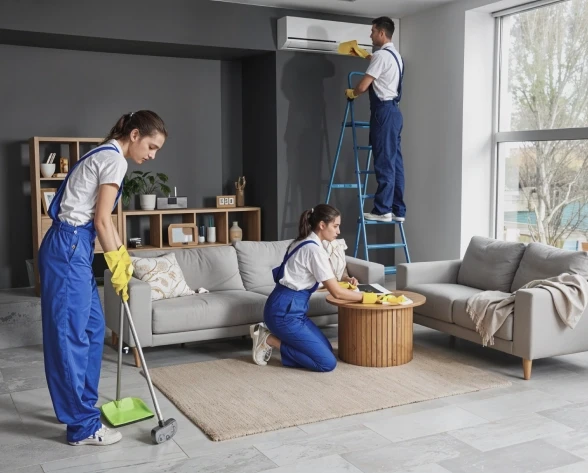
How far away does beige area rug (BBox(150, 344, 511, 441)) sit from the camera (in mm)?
4027

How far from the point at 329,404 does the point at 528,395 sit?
124 cm

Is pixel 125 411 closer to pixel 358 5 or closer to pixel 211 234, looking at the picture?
pixel 211 234

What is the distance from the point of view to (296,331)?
4.86 metres

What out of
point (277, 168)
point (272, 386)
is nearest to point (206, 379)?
point (272, 386)

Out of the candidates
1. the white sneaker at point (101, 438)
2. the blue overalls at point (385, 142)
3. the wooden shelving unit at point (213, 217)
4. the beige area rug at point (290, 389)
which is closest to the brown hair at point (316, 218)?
the beige area rug at point (290, 389)

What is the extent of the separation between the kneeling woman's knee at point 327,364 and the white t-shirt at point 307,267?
501 millimetres

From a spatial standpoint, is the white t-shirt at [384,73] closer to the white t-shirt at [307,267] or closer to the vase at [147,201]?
the white t-shirt at [307,267]

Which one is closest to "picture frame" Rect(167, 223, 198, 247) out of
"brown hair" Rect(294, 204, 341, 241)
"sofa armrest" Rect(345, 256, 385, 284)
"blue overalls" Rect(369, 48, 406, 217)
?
"blue overalls" Rect(369, 48, 406, 217)

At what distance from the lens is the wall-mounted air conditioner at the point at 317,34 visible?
6988 mm

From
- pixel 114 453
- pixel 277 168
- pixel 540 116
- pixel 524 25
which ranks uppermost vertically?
pixel 524 25

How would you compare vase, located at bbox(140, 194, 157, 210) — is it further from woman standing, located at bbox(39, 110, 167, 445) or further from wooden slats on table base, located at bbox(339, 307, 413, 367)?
woman standing, located at bbox(39, 110, 167, 445)

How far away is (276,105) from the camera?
7.19m

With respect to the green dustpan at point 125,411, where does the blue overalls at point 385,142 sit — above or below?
above

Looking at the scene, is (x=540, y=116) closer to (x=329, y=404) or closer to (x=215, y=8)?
(x=215, y=8)
